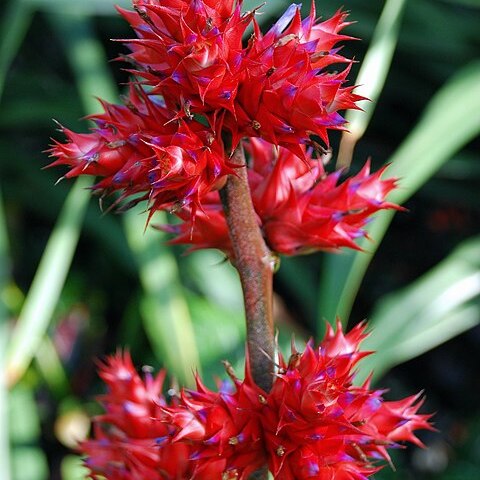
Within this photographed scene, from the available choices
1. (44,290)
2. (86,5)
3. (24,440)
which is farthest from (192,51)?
(24,440)

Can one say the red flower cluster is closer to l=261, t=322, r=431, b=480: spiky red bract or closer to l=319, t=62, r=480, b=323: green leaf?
l=261, t=322, r=431, b=480: spiky red bract

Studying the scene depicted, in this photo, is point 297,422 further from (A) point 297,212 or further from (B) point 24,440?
(B) point 24,440

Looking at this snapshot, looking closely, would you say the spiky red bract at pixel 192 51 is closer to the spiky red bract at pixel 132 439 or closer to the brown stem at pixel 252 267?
the brown stem at pixel 252 267

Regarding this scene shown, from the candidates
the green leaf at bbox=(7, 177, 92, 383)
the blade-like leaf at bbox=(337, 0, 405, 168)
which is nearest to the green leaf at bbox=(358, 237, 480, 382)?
the blade-like leaf at bbox=(337, 0, 405, 168)

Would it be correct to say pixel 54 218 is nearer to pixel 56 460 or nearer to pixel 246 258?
pixel 56 460

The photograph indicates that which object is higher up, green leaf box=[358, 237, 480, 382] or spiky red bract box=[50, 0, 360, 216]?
spiky red bract box=[50, 0, 360, 216]

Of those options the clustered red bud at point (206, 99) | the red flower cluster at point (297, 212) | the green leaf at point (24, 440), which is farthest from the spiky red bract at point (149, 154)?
the green leaf at point (24, 440)
